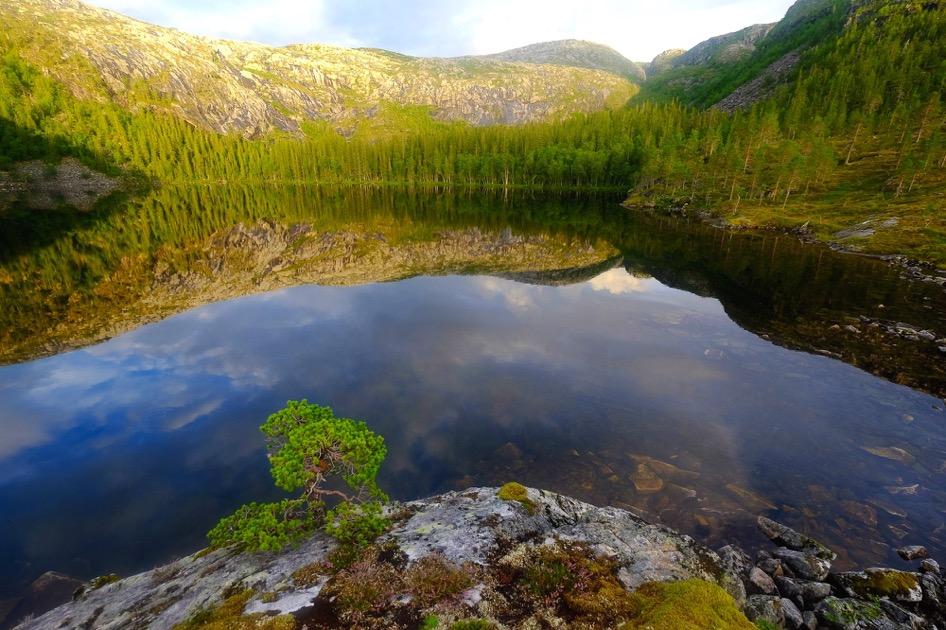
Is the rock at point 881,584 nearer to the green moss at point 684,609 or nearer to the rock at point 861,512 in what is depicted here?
the rock at point 861,512

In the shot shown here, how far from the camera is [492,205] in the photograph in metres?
140

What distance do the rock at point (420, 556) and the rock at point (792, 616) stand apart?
3.63ft

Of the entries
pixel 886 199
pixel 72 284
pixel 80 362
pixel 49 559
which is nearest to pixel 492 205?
pixel 886 199

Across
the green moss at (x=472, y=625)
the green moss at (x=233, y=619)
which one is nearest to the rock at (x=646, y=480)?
the green moss at (x=472, y=625)

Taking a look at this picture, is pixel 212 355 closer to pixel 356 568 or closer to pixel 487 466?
pixel 487 466

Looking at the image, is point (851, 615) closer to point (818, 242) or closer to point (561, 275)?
point (561, 275)

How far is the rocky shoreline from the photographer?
29.6ft

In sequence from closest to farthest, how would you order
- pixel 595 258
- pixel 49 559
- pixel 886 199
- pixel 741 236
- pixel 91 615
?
pixel 91 615, pixel 49 559, pixel 595 258, pixel 741 236, pixel 886 199

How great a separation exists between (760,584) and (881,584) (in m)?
3.69

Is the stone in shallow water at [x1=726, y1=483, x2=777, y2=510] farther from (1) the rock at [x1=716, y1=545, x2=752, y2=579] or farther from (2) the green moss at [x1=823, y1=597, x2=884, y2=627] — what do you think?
(2) the green moss at [x1=823, y1=597, x2=884, y2=627]

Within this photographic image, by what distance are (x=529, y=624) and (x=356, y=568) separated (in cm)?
428

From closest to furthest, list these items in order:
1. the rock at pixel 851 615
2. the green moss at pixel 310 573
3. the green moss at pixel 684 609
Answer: the green moss at pixel 684 609 → the green moss at pixel 310 573 → the rock at pixel 851 615

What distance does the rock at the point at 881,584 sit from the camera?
507 inches

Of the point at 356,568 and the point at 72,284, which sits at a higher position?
the point at 356,568
